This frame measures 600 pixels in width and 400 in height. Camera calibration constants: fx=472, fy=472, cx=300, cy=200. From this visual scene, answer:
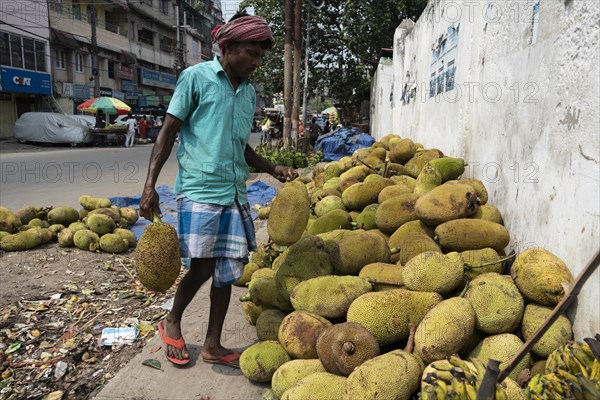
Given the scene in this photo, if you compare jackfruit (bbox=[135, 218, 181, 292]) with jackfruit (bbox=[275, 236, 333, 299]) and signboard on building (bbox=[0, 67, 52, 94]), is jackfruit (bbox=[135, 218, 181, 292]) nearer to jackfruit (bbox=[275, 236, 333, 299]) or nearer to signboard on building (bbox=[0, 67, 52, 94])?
jackfruit (bbox=[275, 236, 333, 299])

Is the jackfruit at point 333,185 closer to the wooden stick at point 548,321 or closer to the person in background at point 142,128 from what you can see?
the wooden stick at point 548,321

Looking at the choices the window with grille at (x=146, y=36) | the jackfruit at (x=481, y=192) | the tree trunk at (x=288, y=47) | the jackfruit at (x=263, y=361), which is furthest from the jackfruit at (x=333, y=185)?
the window with grille at (x=146, y=36)

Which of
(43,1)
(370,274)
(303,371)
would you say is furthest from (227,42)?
(43,1)

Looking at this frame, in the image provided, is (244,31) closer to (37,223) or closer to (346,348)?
(346,348)

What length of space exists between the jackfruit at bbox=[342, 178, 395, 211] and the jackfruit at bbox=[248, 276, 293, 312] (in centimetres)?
133

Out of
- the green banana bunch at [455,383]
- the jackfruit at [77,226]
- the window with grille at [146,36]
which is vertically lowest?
the jackfruit at [77,226]

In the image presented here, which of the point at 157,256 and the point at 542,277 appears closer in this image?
the point at 542,277

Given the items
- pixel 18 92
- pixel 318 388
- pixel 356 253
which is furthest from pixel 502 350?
pixel 18 92

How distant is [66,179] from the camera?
9.50 metres

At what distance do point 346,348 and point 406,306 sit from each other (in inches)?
15.9

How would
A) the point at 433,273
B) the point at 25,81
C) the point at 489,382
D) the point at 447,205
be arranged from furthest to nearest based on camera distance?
the point at 25,81 → the point at 447,205 → the point at 433,273 → the point at 489,382

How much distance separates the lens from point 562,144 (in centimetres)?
227

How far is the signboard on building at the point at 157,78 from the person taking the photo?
3459 centimetres

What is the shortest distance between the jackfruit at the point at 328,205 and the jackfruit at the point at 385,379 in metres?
2.18
